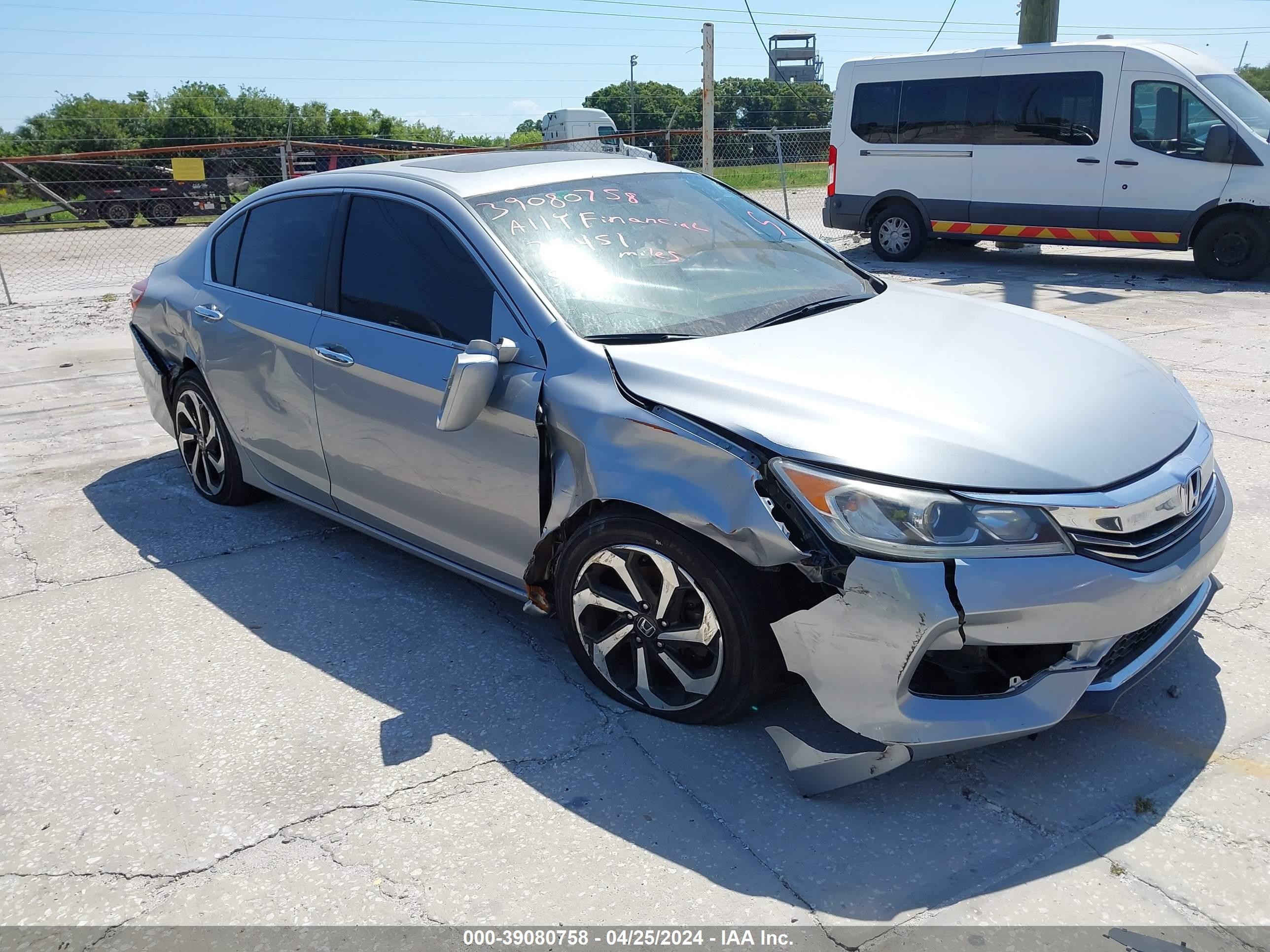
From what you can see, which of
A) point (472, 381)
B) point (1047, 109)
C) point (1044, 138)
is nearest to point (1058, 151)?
point (1044, 138)

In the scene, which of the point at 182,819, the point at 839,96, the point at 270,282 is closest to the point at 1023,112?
the point at 839,96

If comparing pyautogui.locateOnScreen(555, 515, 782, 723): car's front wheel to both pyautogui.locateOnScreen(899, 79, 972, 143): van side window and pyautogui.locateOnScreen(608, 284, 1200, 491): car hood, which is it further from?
pyautogui.locateOnScreen(899, 79, 972, 143): van side window

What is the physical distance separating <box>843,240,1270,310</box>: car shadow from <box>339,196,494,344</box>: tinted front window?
6963mm

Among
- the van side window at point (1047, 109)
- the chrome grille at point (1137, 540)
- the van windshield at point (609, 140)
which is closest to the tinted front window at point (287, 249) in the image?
the chrome grille at point (1137, 540)

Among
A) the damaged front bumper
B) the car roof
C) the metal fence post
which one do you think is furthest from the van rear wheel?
the damaged front bumper

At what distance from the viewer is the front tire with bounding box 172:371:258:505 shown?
4.86 metres

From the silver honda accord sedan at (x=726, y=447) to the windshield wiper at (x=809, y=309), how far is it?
15mm

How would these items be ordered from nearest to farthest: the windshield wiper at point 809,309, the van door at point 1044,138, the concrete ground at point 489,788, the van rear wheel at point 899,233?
1. the concrete ground at point 489,788
2. the windshield wiper at point 809,309
3. the van door at point 1044,138
4. the van rear wheel at point 899,233

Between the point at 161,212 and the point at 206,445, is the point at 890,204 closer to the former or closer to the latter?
the point at 206,445

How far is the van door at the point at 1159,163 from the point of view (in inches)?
418

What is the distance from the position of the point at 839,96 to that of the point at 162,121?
78.2 feet

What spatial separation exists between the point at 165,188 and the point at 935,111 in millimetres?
16057

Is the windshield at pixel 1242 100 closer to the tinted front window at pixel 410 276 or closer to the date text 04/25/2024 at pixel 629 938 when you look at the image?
the tinted front window at pixel 410 276

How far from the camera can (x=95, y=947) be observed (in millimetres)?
2377
